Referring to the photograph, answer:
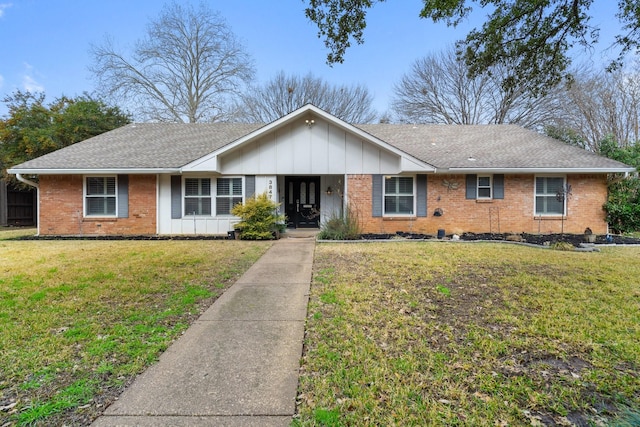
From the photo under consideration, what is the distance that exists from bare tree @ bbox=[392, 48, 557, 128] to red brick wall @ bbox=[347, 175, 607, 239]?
13824 mm

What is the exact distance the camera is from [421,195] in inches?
465

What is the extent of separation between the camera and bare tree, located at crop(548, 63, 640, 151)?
19.7 metres

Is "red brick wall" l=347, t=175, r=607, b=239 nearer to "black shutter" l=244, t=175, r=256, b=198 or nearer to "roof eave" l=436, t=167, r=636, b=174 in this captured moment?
"roof eave" l=436, t=167, r=636, b=174

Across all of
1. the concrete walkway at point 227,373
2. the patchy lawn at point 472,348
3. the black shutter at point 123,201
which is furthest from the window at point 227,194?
the concrete walkway at point 227,373

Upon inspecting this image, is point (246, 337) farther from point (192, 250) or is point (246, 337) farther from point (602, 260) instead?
point (602, 260)

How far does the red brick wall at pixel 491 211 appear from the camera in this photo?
1177cm

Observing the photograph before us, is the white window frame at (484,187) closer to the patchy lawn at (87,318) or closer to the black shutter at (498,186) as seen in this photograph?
the black shutter at (498,186)

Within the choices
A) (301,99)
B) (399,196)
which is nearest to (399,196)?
(399,196)

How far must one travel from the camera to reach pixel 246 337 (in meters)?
3.32

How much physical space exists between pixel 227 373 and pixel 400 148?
11942mm

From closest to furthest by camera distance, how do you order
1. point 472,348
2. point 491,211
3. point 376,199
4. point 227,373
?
point 227,373, point 472,348, point 376,199, point 491,211

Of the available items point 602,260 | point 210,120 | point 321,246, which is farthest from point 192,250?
point 210,120

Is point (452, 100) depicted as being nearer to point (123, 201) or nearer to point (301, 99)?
point (301, 99)

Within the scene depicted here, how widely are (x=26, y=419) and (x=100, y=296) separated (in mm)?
2836
